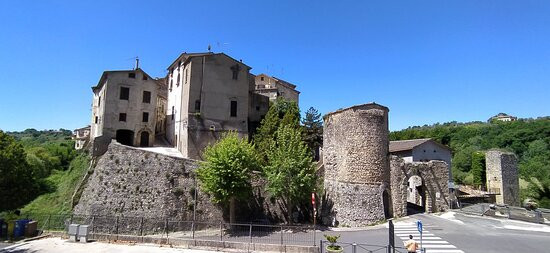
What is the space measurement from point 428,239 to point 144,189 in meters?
22.3

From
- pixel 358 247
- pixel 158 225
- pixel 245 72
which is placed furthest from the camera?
pixel 245 72

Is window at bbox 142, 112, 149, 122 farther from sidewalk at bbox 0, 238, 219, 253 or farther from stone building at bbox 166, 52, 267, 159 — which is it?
sidewalk at bbox 0, 238, 219, 253

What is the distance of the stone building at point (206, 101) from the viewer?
113ft

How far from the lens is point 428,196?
1103 inches

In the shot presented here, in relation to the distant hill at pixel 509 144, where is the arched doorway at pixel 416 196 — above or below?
below

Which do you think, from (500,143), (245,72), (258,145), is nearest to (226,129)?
(258,145)

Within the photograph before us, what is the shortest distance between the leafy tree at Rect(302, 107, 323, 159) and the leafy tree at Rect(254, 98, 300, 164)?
47.1 inches

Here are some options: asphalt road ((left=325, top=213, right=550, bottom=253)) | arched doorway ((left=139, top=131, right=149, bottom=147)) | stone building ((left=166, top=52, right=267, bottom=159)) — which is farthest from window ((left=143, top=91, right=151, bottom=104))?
asphalt road ((left=325, top=213, right=550, bottom=253))

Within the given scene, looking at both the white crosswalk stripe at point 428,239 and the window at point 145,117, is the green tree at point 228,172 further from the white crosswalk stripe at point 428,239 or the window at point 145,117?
the window at point 145,117

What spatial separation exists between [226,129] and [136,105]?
9974 millimetres

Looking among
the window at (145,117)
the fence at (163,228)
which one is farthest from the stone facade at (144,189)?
the window at (145,117)

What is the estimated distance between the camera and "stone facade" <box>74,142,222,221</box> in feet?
91.6

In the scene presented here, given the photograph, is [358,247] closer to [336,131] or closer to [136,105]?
[336,131]

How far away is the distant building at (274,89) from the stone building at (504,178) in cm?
2753
